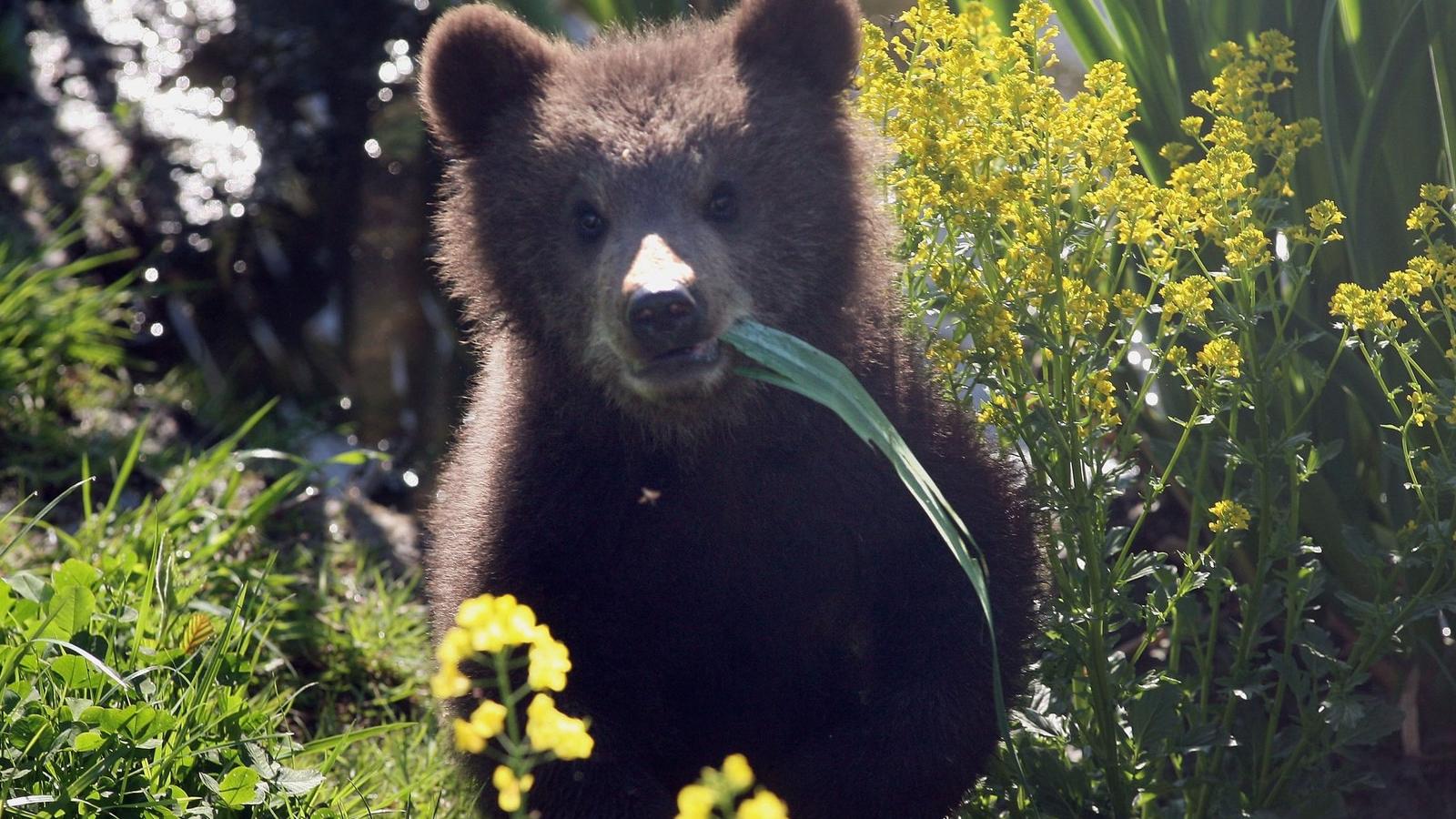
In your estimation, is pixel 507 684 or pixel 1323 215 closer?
pixel 507 684

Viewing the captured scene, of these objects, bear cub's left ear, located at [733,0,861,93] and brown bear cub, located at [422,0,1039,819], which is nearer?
brown bear cub, located at [422,0,1039,819]

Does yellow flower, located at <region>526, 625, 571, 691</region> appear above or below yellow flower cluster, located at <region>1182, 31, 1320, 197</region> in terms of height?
below

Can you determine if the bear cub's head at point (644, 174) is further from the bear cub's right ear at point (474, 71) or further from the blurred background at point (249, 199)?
the blurred background at point (249, 199)

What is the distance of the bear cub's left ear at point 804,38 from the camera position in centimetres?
345

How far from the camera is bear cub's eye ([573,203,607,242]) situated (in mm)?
3377

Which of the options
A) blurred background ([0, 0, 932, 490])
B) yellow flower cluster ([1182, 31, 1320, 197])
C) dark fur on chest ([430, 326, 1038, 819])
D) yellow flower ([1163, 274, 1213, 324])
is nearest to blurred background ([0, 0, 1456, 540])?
blurred background ([0, 0, 932, 490])

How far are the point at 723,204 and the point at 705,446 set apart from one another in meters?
0.55

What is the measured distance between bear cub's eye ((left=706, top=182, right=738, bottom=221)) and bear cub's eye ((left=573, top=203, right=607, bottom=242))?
238 millimetres

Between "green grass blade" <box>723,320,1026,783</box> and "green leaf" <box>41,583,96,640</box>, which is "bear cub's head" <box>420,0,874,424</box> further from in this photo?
"green leaf" <box>41,583,96,640</box>

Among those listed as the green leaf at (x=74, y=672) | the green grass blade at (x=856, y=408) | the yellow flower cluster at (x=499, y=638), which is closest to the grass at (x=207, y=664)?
the green leaf at (x=74, y=672)

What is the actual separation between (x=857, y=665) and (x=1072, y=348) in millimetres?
840

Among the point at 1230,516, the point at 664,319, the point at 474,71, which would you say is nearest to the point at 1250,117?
the point at 1230,516

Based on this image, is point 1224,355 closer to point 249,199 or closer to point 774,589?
point 774,589

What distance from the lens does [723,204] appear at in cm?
338
